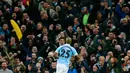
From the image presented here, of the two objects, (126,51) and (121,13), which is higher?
(121,13)

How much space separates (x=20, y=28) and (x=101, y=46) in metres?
3.73

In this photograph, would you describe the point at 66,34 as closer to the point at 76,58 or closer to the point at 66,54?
the point at 76,58

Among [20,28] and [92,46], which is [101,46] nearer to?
[92,46]

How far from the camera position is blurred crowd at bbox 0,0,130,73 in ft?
73.3

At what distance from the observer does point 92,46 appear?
23531mm

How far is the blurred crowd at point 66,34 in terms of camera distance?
22328 millimetres

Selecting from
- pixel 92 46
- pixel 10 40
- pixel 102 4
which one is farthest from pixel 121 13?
pixel 10 40

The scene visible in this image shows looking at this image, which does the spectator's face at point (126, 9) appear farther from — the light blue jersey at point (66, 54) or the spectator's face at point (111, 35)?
the light blue jersey at point (66, 54)

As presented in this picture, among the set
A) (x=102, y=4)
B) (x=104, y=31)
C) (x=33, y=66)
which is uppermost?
(x=102, y=4)

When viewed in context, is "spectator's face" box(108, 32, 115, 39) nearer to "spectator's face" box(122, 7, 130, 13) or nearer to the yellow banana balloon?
"spectator's face" box(122, 7, 130, 13)

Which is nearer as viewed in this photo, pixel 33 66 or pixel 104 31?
pixel 33 66

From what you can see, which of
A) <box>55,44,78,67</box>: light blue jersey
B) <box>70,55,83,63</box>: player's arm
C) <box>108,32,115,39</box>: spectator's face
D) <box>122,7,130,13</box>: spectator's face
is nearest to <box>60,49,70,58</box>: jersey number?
<box>55,44,78,67</box>: light blue jersey

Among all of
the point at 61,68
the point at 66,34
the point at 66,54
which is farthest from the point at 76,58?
the point at 66,34

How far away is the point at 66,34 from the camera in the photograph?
2439 cm
